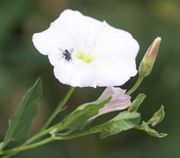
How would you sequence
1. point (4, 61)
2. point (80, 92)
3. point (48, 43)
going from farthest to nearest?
point (80, 92), point (4, 61), point (48, 43)

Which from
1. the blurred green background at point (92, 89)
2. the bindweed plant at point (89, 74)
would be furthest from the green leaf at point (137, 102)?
the blurred green background at point (92, 89)

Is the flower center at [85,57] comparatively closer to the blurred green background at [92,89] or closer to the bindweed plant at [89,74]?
the bindweed plant at [89,74]

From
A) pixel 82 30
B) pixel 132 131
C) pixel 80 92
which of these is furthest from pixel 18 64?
pixel 82 30

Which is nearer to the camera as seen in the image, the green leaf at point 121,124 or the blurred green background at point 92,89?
the green leaf at point 121,124

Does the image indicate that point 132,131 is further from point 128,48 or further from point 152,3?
point 128,48

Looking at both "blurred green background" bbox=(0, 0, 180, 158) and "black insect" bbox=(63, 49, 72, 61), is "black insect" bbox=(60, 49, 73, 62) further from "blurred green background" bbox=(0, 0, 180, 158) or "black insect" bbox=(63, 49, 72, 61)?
"blurred green background" bbox=(0, 0, 180, 158)

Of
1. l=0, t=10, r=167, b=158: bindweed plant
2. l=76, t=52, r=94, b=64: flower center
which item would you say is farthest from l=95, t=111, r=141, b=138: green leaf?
l=76, t=52, r=94, b=64: flower center

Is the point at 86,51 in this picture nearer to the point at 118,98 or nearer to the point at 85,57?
the point at 85,57
